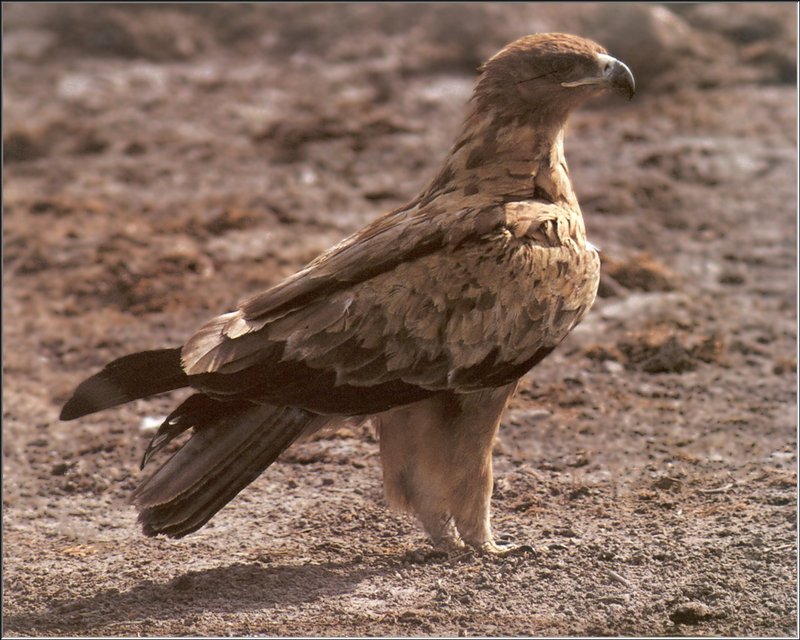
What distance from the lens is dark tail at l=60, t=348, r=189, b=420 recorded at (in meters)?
4.80

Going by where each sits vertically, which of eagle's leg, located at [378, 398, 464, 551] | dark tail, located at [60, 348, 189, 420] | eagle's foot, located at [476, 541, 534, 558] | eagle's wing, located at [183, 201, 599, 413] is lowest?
eagle's foot, located at [476, 541, 534, 558]

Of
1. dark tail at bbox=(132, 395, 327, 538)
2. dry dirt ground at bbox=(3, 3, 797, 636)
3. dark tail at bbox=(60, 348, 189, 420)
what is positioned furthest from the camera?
dry dirt ground at bbox=(3, 3, 797, 636)

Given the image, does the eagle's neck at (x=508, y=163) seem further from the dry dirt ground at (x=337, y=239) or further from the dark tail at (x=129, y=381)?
the dry dirt ground at (x=337, y=239)

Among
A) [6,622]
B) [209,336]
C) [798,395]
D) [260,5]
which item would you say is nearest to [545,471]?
[798,395]

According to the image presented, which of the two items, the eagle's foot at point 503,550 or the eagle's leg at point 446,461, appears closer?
the eagle's leg at point 446,461

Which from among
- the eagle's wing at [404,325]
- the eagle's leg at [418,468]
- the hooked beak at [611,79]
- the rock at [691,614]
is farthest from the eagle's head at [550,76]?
the rock at [691,614]

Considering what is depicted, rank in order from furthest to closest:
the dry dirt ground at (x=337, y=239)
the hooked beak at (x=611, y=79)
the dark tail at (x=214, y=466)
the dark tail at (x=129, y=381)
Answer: the hooked beak at (x=611, y=79)
the dry dirt ground at (x=337, y=239)
the dark tail at (x=129, y=381)
the dark tail at (x=214, y=466)

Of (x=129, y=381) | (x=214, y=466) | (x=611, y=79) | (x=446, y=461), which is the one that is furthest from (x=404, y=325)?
(x=611, y=79)

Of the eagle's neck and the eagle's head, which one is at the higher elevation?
the eagle's head

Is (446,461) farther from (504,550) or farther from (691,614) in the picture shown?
(691,614)

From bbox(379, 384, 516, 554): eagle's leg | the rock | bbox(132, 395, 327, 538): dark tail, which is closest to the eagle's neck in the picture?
bbox(379, 384, 516, 554): eagle's leg

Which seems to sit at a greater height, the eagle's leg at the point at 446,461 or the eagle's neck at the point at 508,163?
the eagle's neck at the point at 508,163

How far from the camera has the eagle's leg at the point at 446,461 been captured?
4.96 metres

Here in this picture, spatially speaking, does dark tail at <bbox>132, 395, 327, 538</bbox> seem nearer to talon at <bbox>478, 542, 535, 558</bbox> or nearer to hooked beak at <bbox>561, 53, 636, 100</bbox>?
talon at <bbox>478, 542, 535, 558</bbox>
